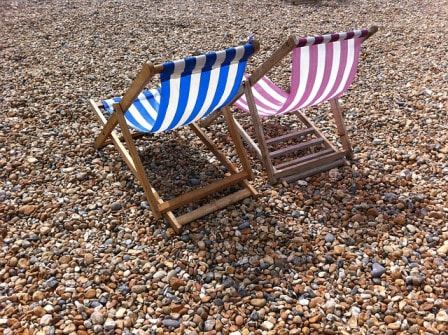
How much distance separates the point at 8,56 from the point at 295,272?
5.00m

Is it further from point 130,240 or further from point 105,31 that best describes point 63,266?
point 105,31

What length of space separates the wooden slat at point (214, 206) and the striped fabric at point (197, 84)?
24.3 inches

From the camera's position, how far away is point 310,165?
3303mm

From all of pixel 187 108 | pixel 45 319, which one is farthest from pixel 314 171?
pixel 45 319

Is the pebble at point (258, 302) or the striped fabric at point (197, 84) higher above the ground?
the striped fabric at point (197, 84)

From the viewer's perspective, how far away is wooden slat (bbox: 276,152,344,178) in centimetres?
323

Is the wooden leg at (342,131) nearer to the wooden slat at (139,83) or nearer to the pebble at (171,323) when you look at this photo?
the wooden slat at (139,83)

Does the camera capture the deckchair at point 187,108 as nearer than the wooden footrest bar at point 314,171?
Yes

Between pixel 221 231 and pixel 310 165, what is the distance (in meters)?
1.01

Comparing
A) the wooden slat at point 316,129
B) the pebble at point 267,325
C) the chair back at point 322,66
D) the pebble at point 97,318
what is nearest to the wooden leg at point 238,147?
the chair back at point 322,66

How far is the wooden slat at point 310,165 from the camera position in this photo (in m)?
3.23

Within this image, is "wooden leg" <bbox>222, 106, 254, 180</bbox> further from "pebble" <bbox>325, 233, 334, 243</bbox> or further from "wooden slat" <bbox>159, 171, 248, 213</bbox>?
"pebble" <bbox>325, 233, 334, 243</bbox>

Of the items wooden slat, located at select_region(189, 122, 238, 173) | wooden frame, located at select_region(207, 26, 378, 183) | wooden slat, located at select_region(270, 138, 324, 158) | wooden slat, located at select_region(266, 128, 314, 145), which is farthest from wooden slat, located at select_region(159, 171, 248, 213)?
wooden slat, located at select_region(266, 128, 314, 145)

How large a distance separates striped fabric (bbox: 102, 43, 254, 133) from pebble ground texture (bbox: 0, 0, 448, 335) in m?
0.66
